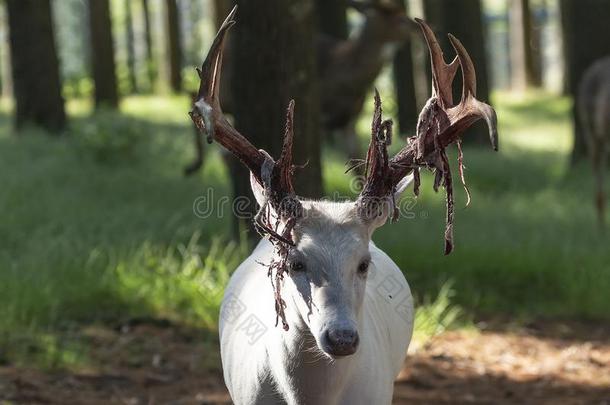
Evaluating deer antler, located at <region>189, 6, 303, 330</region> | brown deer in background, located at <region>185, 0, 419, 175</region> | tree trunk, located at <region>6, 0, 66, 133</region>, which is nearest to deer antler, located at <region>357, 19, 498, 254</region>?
deer antler, located at <region>189, 6, 303, 330</region>

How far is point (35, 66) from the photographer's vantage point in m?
14.7

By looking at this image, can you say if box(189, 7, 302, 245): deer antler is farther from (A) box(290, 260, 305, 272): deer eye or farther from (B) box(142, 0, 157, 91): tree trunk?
(B) box(142, 0, 157, 91): tree trunk

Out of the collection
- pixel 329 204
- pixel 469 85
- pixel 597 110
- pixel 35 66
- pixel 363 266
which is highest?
pixel 469 85

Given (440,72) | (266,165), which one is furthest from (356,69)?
(266,165)

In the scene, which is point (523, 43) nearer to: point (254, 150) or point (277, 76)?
point (277, 76)

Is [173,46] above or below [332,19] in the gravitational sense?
below

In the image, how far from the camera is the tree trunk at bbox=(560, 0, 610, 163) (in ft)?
41.3

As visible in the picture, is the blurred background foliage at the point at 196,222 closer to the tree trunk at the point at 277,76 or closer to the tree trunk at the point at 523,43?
the tree trunk at the point at 277,76

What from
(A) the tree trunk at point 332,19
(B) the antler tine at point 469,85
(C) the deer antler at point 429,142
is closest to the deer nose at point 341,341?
(C) the deer antler at point 429,142

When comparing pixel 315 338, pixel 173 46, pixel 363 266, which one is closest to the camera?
pixel 315 338

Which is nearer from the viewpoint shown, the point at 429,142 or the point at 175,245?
the point at 429,142

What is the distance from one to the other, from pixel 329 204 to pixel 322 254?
373mm

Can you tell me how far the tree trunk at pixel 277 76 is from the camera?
24.1ft

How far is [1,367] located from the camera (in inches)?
251
